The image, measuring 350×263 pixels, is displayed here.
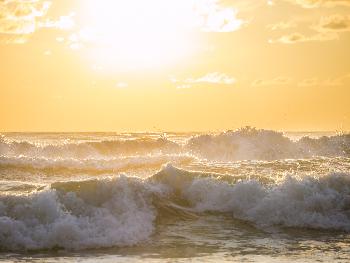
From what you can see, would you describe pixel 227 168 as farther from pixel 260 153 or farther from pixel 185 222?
pixel 260 153

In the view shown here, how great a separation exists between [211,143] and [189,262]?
3928 centimetres

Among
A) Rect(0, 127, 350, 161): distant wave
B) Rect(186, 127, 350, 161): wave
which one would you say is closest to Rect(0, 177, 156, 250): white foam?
Rect(0, 127, 350, 161): distant wave

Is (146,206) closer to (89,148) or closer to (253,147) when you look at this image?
(89,148)

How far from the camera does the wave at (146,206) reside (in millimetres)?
15633

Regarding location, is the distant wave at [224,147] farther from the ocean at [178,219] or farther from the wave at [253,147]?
the ocean at [178,219]

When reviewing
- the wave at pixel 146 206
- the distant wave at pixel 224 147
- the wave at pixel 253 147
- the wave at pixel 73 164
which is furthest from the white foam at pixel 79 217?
the wave at pixel 253 147

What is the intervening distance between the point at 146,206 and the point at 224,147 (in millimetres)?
32953

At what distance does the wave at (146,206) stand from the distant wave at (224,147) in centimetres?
2700

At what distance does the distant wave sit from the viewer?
49459mm

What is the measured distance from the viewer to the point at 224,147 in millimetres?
52062

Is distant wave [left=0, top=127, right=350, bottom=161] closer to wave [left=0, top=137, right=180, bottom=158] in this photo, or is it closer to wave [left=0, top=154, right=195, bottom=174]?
wave [left=0, top=137, right=180, bottom=158]

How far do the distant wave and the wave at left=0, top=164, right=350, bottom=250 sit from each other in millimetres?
26998

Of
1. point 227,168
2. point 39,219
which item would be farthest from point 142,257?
point 227,168

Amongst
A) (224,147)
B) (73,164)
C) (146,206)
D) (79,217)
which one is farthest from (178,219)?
(224,147)
